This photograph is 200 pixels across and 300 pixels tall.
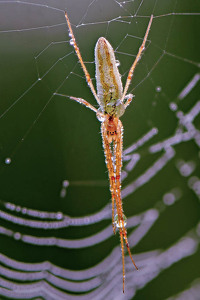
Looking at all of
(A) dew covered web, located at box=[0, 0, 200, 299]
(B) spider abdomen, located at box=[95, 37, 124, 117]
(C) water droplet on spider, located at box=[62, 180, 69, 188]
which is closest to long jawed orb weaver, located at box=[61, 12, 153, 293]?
(B) spider abdomen, located at box=[95, 37, 124, 117]

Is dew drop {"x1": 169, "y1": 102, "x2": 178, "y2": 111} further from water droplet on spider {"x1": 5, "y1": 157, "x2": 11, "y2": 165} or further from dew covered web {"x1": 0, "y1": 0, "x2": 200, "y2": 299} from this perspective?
water droplet on spider {"x1": 5, "y1": 157, "x2": 11, "y2": 165}

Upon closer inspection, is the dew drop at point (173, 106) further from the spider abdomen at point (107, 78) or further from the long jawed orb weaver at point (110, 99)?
the spider abdomen at point (107, 78)

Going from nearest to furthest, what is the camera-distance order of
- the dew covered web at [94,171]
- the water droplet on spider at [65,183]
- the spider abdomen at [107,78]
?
the spider abdomen at [107,78] → the dew covered web at [94,171] → the water droplet on spider at [65,183]

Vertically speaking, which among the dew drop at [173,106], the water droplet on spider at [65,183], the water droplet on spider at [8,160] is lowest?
the water droplet on spider at [65,183]

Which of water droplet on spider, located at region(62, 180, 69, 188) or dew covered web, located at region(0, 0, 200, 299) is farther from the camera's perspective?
water droplet on spider, located at region(62, 180, 69, 188)

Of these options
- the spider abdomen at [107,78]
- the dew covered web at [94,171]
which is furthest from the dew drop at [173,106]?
the spider abdomen at [107,78]

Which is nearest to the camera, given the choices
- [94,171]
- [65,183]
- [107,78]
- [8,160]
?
[107,78]

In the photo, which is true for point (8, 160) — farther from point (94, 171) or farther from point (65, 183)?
point (94, 171)

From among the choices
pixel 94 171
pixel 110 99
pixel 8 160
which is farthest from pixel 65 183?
pixel 110 99

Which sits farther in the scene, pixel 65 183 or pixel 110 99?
pixel 65 183

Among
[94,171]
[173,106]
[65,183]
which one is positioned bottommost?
[65,183]
